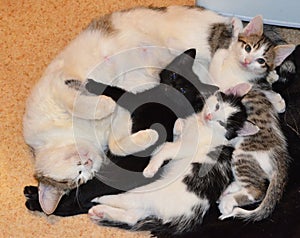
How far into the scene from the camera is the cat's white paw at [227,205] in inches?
87.6

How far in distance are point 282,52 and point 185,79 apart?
0.42 metres

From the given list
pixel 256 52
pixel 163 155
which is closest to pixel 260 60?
pixel 256 52

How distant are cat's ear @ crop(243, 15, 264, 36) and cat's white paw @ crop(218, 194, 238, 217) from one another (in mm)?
679

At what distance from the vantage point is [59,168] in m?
2.14

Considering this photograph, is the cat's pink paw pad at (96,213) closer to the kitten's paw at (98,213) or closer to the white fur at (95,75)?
the kitten's paw at (98,213)

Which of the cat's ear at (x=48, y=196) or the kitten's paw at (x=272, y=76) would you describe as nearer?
the cat's ear at (x=48, y=196)

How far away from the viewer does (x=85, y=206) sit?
2.30 meters

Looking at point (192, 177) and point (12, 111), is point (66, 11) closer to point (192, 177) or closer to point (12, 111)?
point (12, 111)

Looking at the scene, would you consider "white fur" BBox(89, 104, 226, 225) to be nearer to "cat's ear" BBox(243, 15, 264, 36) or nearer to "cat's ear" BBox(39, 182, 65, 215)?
"cat's ear" BBox(39, 182, 65, 215)

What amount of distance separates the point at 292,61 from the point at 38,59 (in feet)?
3.72

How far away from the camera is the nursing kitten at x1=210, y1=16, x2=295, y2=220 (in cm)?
223

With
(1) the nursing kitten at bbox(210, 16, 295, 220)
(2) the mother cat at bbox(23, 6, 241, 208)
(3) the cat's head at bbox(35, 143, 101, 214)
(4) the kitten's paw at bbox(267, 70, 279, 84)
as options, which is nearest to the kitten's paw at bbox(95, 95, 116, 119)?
(2) the mother cat at bbox(23, 6, 241, 208)

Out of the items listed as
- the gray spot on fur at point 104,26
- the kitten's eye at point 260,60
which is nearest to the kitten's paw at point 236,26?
the kitten's eye at point 260,60

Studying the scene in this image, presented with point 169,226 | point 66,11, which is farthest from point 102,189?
point 66,11
